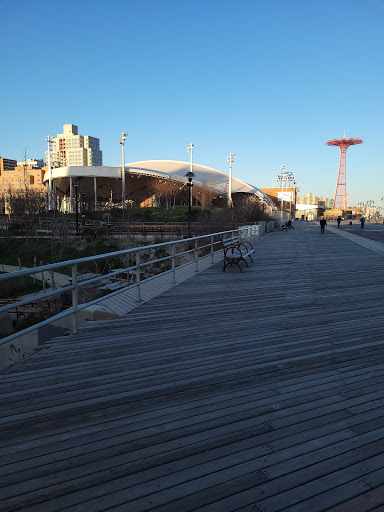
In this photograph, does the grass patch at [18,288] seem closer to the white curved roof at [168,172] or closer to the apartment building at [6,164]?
the white curved roof at [168,172]

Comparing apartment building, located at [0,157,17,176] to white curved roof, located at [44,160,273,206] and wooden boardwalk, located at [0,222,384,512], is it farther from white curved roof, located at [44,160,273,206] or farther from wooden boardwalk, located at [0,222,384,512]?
wooden boardwalk, located at [0,222,384,512]

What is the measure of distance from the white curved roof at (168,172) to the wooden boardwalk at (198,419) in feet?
238

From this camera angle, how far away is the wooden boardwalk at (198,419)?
2131 mm

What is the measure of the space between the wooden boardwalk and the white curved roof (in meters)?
72.6

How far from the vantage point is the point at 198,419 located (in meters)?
2.88

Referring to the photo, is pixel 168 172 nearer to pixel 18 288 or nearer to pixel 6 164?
A: pixel 18 288

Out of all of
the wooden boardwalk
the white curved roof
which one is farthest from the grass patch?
the white curved roof

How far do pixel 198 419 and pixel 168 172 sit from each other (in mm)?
86491

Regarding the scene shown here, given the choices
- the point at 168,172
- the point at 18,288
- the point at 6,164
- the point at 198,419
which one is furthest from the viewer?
the point at 6,164

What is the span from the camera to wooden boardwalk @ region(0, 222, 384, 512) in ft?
6.99

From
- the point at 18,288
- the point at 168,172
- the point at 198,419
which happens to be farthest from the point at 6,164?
the point at 198,419

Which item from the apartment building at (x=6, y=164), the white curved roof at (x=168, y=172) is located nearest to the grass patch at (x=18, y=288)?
the white curved roof at (x=168, y=172)

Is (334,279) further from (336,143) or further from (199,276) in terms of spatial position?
(336,143)

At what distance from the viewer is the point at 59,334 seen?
512 centimetres
